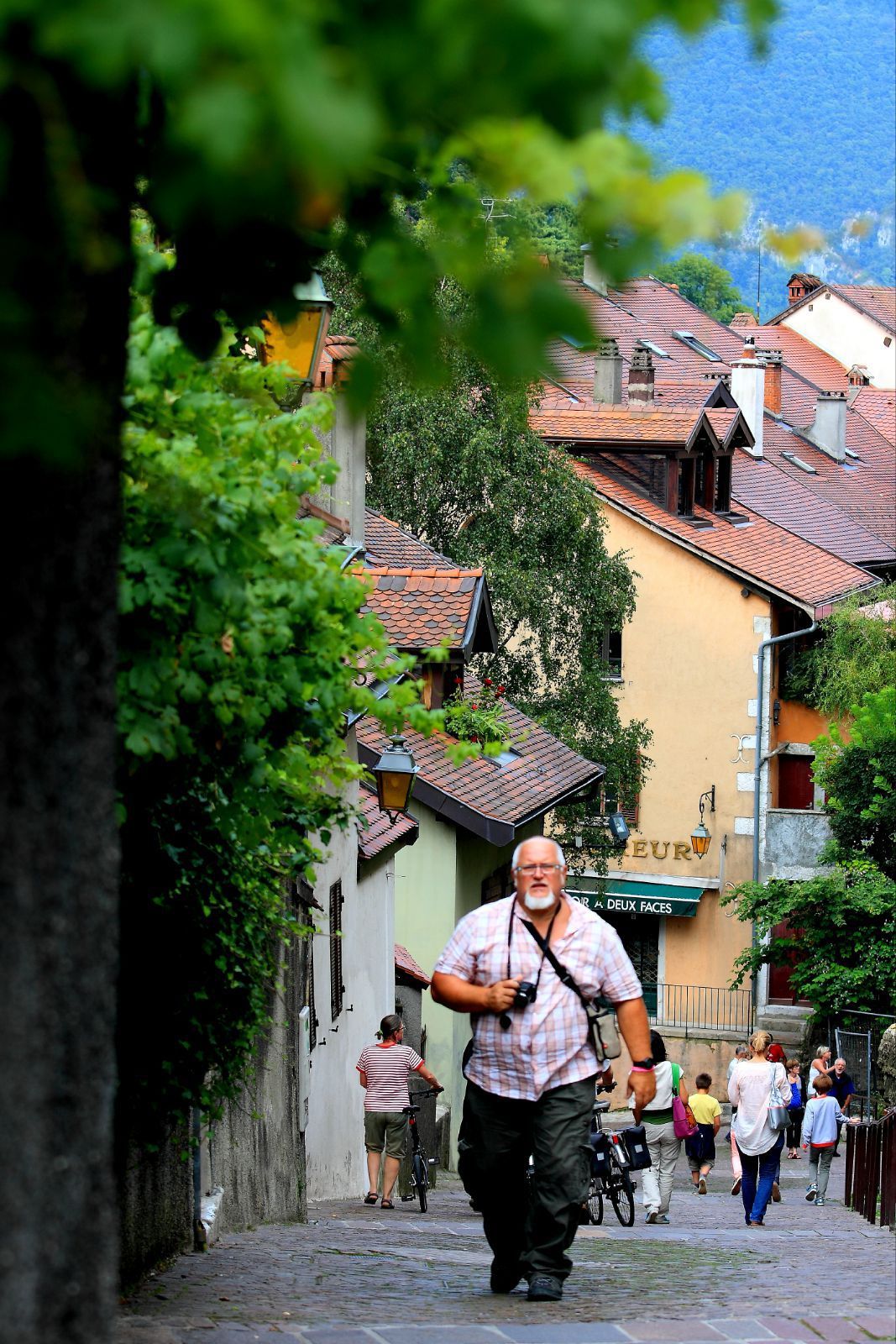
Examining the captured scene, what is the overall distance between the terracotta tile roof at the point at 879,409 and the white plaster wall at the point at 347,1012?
39.2 meters

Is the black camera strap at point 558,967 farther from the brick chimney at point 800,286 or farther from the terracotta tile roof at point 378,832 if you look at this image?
the brick chimney at point 800,286

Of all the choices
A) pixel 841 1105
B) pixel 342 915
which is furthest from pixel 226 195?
pixel 841 1105

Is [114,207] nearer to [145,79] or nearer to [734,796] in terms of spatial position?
[145,79]

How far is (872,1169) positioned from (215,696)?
985 cm

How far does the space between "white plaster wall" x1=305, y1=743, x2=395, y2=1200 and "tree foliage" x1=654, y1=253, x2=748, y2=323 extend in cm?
6950

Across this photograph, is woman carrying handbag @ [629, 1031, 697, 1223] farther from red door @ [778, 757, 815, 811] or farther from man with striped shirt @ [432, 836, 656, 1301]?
red door @ [778, 757, 815, 811]

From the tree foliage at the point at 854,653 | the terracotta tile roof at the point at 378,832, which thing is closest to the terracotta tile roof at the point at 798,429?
the tree foliage at the point at 854,653

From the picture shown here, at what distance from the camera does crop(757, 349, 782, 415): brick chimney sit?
52.0 metres

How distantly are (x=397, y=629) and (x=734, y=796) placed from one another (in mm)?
20006

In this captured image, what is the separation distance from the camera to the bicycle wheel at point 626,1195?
14.4 metres

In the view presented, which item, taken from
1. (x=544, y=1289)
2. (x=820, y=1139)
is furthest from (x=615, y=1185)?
(x=544, y=1289)

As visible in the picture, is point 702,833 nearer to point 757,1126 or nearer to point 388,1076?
point 388,1076

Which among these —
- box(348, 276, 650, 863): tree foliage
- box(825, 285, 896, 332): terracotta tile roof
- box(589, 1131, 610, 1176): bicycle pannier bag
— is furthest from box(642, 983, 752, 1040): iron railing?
box(825, 285, 896, 332): terracotta tile roof

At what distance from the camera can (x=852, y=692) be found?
36469 millimetres
